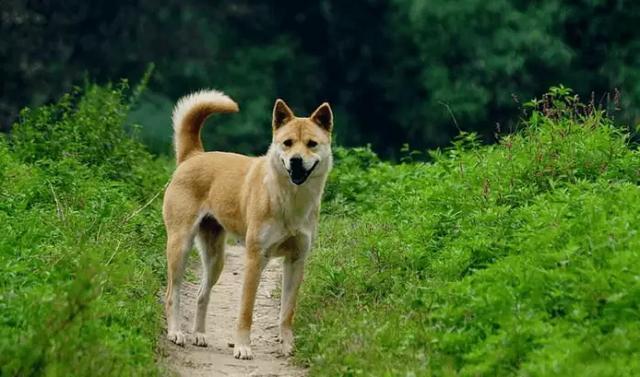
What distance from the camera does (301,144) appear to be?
28.2ft

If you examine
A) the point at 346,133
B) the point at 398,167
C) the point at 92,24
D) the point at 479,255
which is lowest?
the point at 479,255

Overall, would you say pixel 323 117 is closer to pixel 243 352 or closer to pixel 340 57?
pixel 243 352

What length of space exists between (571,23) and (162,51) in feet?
25.9

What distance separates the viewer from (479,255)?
8445 mm

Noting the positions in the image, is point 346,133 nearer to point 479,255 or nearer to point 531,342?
point 479,255

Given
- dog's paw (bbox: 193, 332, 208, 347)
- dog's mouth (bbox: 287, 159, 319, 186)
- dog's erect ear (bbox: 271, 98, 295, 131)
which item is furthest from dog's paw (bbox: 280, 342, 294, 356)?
dog's erect ear (bbox: 271, 98, 295, 131)

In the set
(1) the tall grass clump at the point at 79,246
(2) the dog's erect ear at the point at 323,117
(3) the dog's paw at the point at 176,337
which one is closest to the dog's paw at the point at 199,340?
(3) the dog's paw at the point at 176,337

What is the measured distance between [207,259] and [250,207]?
0.73 metres

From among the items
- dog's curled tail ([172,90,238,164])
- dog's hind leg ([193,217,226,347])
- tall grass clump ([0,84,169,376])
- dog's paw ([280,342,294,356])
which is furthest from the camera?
dog's curled tail ([172,90,238,164])

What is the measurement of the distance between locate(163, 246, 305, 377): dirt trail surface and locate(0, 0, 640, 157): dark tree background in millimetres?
10983

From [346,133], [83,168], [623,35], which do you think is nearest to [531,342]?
[83,168]

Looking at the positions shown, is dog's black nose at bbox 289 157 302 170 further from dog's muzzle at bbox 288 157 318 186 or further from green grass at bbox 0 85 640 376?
green grass at bbox 0 85 640 376

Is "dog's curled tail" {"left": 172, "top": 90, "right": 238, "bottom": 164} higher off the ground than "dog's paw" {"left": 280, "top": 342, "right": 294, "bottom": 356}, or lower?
higher

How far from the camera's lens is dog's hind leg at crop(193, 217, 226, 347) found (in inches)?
356
